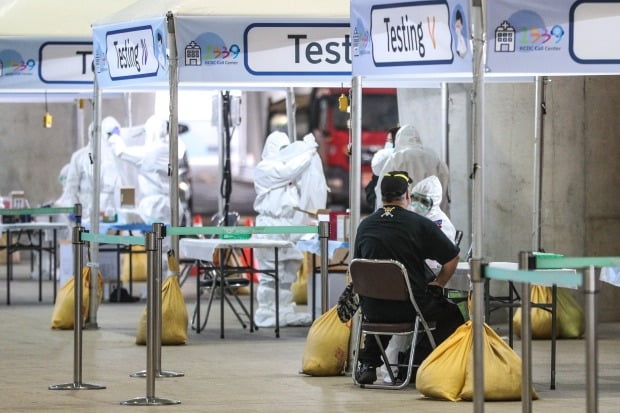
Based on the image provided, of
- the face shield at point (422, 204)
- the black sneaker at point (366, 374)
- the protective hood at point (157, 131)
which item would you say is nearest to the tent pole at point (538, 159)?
the face shield at point (422, 204)

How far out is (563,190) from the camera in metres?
13.8

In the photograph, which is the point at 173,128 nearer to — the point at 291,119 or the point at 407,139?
the point at 407,139

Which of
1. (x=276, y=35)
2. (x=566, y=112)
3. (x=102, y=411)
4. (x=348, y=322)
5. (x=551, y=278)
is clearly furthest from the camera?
(x=566, y=112)

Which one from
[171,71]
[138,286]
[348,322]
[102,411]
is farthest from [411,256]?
[138,286]

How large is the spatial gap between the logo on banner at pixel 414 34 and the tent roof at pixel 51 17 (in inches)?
189

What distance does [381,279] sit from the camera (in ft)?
31.1

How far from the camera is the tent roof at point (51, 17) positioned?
13978 mm

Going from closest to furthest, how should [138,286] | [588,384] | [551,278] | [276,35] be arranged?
[588,384], [551,278], [276,35], [138,286]

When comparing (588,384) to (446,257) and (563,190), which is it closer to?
(446,257)

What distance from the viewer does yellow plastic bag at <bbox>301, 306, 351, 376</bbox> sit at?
1038 centimetres

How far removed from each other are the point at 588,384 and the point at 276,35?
5.82 meters

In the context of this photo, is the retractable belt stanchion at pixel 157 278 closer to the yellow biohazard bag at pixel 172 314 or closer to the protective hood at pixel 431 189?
the yellow biohazard bag at pixel 172 314

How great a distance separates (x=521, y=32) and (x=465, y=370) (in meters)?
2.00

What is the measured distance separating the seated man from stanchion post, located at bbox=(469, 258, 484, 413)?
218 centimetres
